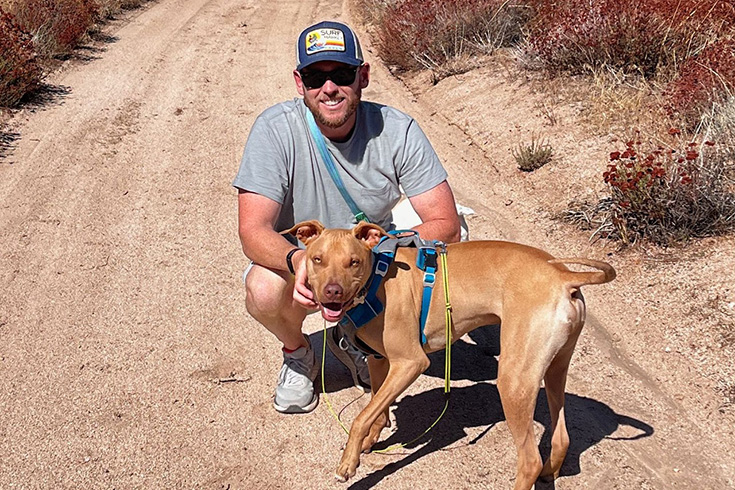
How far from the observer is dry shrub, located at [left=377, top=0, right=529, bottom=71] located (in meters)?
10.5

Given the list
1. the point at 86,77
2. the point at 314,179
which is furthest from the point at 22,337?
the point at 86,77

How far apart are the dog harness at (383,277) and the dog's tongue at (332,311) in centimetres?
14

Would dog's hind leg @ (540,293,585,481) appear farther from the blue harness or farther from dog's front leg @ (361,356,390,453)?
dog's front leg @ (361,356,390,453)

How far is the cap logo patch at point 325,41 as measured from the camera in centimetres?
390

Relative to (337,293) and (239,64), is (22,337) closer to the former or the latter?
(337,293)

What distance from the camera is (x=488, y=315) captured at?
12.0ft

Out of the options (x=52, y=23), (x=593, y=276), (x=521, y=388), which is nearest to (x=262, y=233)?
(x=521, y=388)

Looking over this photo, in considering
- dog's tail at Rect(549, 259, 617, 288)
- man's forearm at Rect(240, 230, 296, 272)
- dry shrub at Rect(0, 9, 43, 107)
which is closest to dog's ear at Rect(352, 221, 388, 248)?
man's forearm at Rect(240, 230, 296, 272)

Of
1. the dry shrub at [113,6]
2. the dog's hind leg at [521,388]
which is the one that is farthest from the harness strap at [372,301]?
the dry shrub at [113,6]

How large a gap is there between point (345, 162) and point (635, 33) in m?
5.38

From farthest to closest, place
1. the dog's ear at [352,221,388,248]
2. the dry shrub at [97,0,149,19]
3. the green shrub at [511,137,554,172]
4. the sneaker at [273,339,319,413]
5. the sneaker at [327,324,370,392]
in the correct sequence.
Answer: the dry shrub at [97,0,149,19]
the green shrub at [511,137,554,172]
the sneaker at [327,324,370,392]
the sneaker at [273,339,319,413]
the dog's ear at [352,221,388,248]

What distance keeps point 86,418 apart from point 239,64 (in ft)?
28.4

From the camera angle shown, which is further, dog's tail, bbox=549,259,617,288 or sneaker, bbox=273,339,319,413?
sneaker, bbox=273,339,319,413

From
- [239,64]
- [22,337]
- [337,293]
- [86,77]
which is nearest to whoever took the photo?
[337,293]
